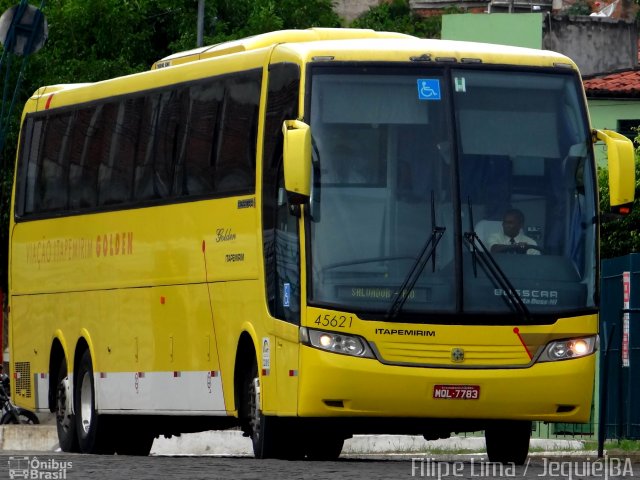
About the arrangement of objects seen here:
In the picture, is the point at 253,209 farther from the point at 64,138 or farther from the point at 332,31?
the point at 64,138

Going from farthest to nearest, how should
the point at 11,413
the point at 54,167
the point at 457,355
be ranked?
the point at 11,413
the point at 54,167
the point at 457,355

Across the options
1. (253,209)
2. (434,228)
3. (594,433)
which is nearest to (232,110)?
(253,209)

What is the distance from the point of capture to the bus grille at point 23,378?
2277 centimetres

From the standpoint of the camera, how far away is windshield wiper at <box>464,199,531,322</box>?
51.7 ft

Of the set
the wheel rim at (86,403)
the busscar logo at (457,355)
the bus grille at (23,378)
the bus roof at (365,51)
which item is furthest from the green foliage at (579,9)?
the busscar logo at (457,355)

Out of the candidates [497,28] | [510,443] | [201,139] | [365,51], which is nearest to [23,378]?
[201,139]

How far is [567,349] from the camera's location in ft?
52.2

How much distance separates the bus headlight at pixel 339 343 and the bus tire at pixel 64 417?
6430 millimetres

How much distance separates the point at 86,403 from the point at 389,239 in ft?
21.2

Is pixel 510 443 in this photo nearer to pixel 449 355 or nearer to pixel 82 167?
pixel 449 355

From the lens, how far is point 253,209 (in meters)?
16.8

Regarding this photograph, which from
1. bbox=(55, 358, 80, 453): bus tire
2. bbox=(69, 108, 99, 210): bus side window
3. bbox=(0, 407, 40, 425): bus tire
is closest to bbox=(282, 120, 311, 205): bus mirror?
bbox=(69, 108, 99, 210): bus side window

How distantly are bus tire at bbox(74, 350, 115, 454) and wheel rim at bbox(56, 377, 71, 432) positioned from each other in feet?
0.73

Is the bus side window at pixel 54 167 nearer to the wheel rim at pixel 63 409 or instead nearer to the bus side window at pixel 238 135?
the wheel rim at pixel 63 409
